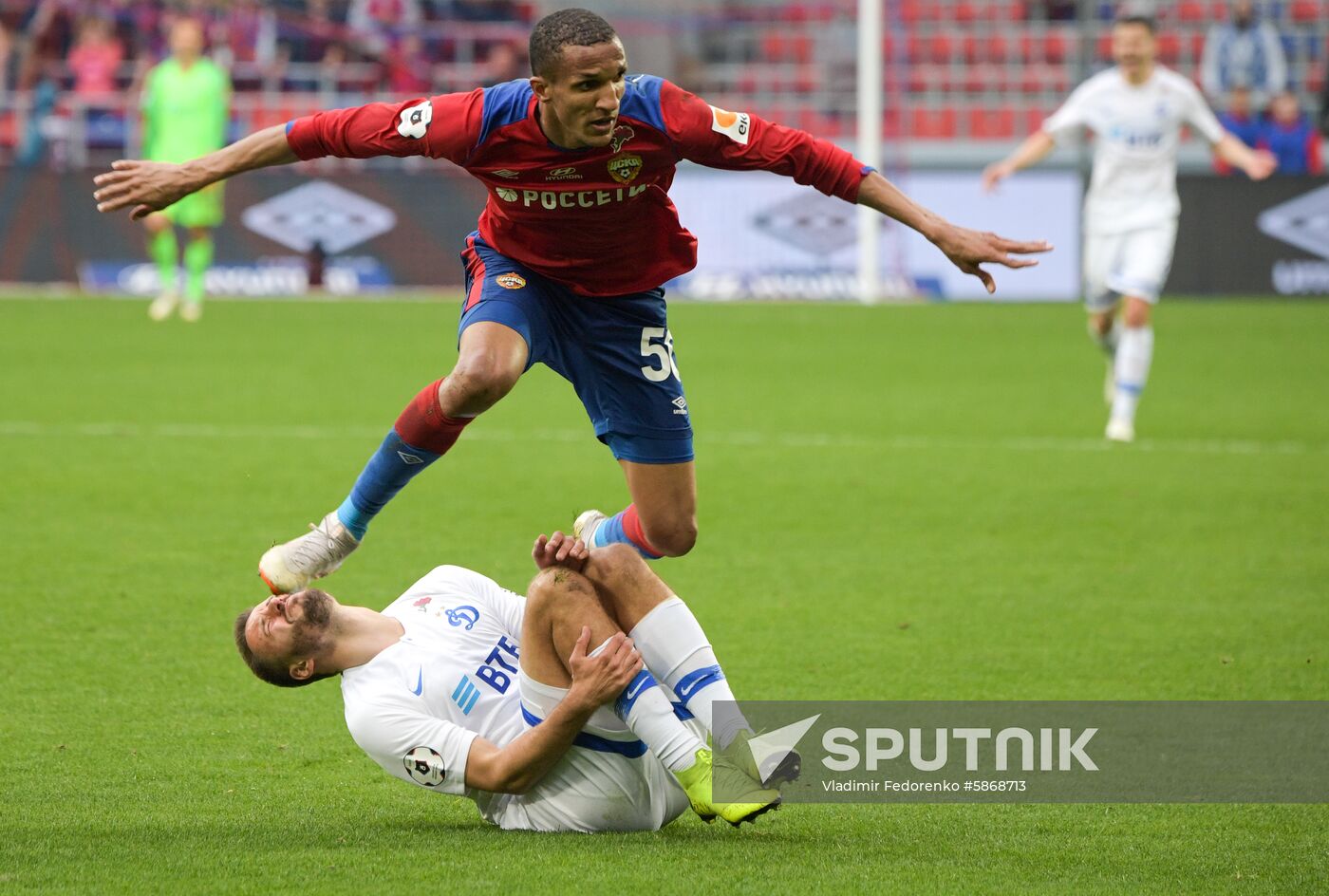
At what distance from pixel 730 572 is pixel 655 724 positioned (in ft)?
11.2

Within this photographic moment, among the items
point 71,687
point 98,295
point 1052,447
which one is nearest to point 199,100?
point 98,295

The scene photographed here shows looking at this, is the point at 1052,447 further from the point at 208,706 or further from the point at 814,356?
the point at 208,706

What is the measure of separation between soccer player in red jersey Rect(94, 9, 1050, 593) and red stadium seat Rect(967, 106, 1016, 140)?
63.9ft

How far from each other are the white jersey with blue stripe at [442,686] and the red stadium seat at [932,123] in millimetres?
20210

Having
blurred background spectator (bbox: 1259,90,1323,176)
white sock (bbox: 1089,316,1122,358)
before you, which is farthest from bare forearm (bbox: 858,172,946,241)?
blurred background spectator (bbox: 1259,90,1323,176)

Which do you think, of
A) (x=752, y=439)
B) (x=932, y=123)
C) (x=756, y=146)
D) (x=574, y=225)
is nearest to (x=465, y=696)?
(x=574, y=225)

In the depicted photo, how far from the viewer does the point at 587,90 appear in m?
4.81

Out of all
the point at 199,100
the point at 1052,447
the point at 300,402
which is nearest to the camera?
the point at 1052,447

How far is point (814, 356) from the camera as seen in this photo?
15664 millimetres

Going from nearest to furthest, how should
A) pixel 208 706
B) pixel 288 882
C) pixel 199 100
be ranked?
pixel 288 882
pixel 208 706
pixel 199 100

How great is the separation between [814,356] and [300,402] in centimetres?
504

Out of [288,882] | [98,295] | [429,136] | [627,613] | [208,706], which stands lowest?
[98,295]

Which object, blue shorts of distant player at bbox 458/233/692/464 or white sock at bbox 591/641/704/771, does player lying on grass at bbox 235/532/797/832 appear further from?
blue shorts of distant player at bbox 458/233/692/464

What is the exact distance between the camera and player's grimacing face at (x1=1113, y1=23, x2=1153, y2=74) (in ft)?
37.8
